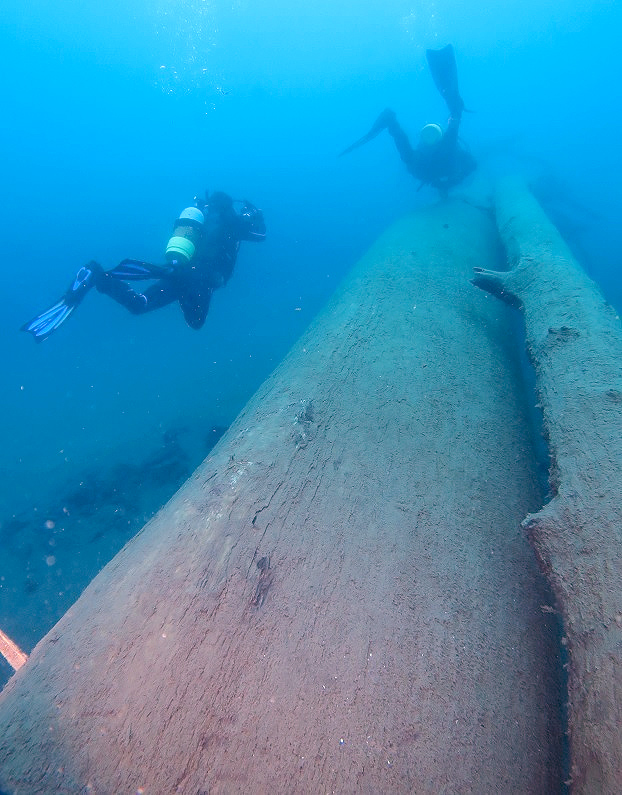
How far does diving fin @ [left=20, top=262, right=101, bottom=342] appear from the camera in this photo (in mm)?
6148

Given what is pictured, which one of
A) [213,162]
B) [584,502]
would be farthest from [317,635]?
[213,162]

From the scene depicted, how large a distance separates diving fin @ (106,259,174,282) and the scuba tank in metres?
0.20

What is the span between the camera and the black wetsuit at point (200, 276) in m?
6.20

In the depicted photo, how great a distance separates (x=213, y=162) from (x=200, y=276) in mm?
38485

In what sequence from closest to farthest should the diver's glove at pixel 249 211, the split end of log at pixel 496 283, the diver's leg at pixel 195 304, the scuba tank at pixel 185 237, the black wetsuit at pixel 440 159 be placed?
the split end of log at pixel 496 283, the scuba tank at pixel 185 237, the diver's leg at pixel 195 304, the diver's glove at pixel 249 211, the black wetsuit at pixel 440 159

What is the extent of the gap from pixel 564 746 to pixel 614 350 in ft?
7.54

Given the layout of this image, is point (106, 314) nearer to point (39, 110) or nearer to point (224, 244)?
point (224, 244)

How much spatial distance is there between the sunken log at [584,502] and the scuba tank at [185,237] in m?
4.79

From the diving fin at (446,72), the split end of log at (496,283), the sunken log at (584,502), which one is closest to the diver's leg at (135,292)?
the split end of log at (496,283)

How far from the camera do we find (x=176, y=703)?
1.47 metres

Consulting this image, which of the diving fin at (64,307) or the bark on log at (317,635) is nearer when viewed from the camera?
the bark on log at (317,635)

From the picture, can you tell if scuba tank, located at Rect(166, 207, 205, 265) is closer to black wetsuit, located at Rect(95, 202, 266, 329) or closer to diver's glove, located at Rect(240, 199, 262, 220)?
black wetsuit, located at Rect(95, 202, 266, 329)

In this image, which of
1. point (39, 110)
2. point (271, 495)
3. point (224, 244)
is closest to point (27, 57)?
point (39, 110)

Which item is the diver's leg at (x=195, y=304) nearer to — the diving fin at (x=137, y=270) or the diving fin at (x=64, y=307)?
the diving fin at (x=137, y=270)
